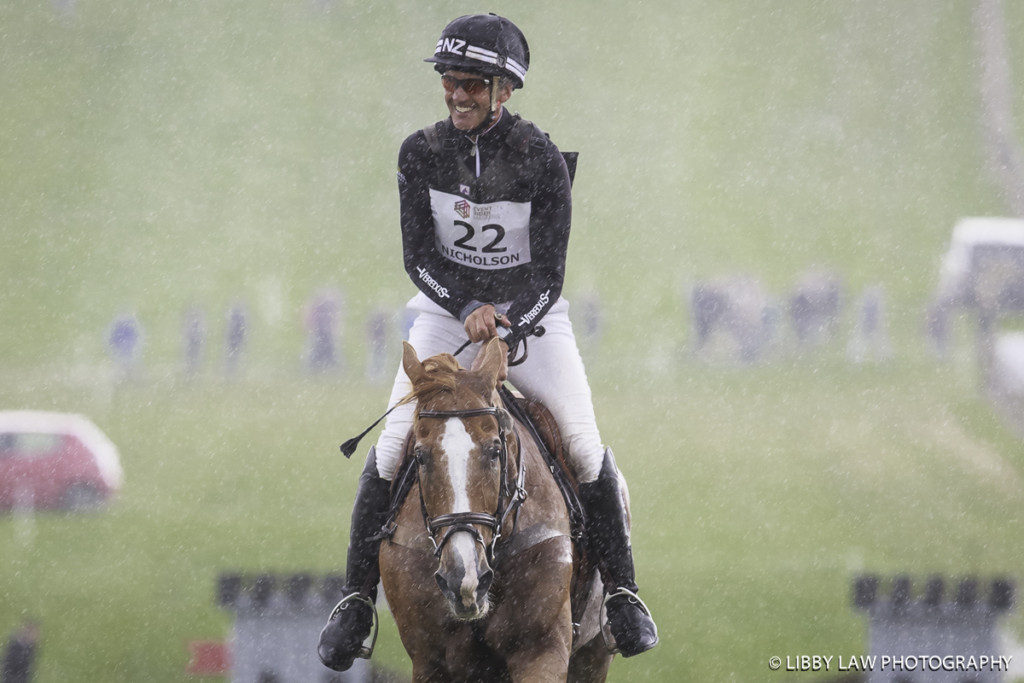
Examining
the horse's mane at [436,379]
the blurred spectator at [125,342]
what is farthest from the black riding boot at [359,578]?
the blurred spectator at [125,342]

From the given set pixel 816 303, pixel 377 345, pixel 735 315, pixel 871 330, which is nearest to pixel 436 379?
pixel 377 345

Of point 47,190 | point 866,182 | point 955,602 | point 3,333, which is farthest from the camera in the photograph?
point 866,182

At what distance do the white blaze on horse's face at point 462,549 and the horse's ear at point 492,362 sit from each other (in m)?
0.27

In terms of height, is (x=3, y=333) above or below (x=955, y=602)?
above

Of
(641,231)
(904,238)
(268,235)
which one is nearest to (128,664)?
(268,235)

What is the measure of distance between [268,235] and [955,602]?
1027cm

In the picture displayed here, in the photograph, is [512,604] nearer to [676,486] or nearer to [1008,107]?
[676,486]

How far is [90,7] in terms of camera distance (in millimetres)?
15219

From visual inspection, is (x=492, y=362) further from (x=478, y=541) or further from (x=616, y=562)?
(x=616, y=562)

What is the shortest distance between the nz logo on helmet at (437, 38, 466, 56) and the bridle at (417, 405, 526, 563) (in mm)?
1547

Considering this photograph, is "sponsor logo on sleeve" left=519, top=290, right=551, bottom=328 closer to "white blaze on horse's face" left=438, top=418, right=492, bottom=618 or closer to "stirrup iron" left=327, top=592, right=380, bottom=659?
"white blaze on horse's face" left=438, top=418, right=492, bottom=618

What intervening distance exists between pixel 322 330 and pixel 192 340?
64.9 inches

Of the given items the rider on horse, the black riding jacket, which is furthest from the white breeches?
the black riding jacket

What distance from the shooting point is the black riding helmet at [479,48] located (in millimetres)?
4535
